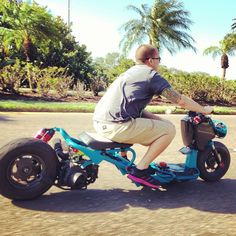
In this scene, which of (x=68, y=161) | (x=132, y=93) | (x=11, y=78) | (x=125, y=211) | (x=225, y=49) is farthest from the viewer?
(x=225, y=49)

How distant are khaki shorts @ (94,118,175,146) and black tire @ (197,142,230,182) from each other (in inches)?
31.8

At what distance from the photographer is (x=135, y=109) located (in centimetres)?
430

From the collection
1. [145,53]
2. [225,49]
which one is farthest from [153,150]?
[225,49]

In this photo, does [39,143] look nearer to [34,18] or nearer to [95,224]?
[95,224]

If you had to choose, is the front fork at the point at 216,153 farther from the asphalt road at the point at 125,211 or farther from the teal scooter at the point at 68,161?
the asphalt road at the point at 125,211

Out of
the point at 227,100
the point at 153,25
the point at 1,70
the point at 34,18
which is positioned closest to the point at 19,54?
the point at 34,18

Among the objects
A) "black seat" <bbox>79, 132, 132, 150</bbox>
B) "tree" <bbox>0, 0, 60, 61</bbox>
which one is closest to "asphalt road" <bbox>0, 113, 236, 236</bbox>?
"black seat" <bbox>79, 132, 132, 150</bbox>

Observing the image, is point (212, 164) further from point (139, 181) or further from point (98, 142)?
point (98, 142)

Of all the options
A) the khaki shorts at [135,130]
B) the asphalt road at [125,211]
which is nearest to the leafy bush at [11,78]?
the asphalt road at [125,211]

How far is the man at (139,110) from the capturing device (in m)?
4.24

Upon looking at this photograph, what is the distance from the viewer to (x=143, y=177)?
432 centimetres

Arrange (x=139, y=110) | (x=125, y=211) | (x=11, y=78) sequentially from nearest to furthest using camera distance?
(x=125, y=211)
(x=139, y=110)
(x=11, y=78)

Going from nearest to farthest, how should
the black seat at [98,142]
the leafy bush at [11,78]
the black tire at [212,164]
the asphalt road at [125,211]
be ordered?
the asphalt road at [125,211] < the black seat at [98,142] < the black tire at [212,164] < the leafy bush at [11,78]

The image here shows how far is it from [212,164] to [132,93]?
1.59 meters
